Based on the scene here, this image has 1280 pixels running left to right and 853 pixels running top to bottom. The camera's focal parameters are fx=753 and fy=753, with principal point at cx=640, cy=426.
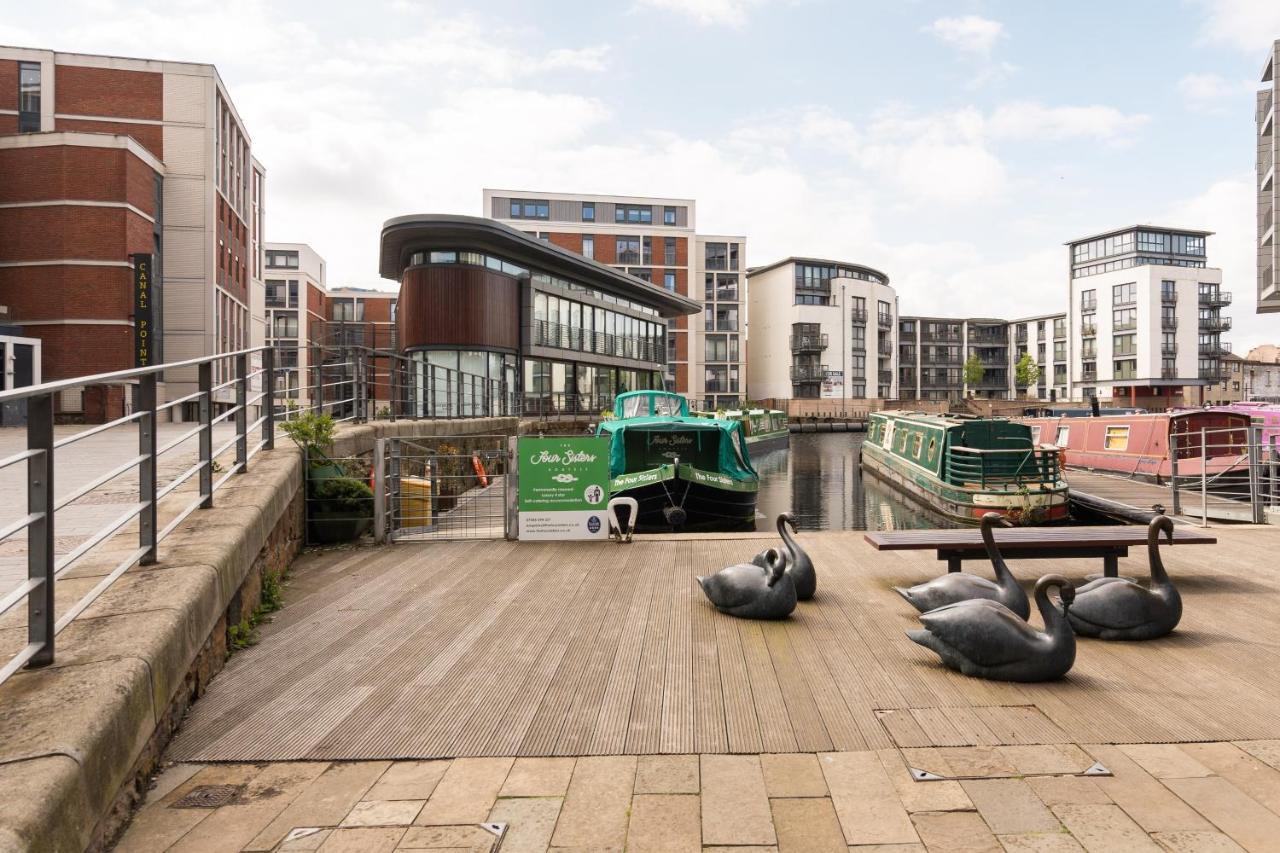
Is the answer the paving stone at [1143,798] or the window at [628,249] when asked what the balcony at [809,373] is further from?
the paving stone at [1143,798]

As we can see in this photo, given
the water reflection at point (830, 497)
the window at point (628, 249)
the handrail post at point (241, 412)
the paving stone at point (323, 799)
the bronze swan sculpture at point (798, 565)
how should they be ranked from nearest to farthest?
the paving stone at point (323, 799) → the bronze swan sculpture at point (798, 565) → the handrail post at point (241, 412) → the water reflection at point (830, 497) → the window at point (628, 249)

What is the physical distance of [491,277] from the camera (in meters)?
30.8

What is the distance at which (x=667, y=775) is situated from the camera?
3293mm

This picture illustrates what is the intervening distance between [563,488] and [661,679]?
479 cm

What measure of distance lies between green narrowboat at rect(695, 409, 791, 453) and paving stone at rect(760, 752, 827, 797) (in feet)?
109

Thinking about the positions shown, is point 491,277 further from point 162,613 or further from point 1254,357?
point 1254,357

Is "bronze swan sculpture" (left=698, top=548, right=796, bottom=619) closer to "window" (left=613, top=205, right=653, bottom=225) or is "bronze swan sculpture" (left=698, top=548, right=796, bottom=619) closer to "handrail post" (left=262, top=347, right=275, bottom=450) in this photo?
"handrail post" (left=262, top=347, right=275, bottom=450)

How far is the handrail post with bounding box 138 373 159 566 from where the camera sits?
4.40m

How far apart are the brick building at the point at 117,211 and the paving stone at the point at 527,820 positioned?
21.4 metres

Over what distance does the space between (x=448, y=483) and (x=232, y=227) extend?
25.8m

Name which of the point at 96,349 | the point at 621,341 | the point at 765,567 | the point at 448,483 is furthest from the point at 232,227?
the point at 765,567

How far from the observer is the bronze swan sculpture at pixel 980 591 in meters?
5.07

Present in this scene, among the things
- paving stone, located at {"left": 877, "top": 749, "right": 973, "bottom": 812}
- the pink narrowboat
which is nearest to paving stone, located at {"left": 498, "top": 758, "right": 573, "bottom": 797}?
paving stone, located at {"left": 877, "top": 749, "right": 973, "bottom": 812}

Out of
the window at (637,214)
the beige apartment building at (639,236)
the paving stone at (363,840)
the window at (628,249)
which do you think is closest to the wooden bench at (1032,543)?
the paving stone at (363,840)
